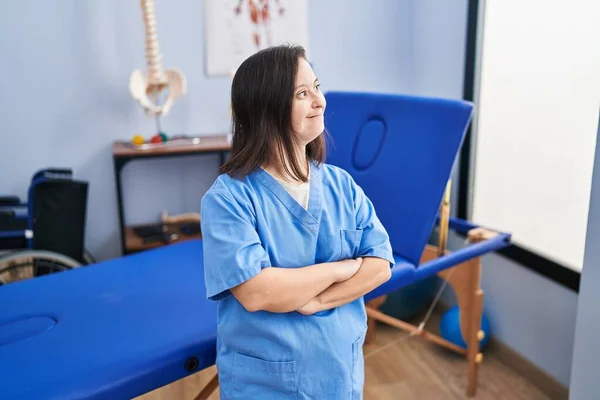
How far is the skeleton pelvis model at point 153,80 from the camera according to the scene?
2324 millimetres

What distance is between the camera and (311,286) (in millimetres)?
1022

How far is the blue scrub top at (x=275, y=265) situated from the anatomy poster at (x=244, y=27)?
5.60 ft

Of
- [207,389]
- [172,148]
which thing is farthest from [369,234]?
[172,148]

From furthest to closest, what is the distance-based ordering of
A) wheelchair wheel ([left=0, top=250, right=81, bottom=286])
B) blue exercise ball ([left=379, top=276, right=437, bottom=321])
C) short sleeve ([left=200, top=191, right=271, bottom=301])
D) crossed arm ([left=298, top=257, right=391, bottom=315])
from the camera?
1. blue exercise ball ([left=379, top=276, right=437, bottom=321])
2. wheelchair wheel ([left=0, top=250, right=81, bottom=286])
3. crossed arm ([left=298, top=257, right=391, bottom=315])
4. short sleeve ([left=200, top=191, right=271, bottom=301])

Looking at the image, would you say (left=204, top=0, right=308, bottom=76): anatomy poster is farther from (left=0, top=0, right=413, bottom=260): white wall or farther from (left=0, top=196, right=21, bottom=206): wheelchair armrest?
(left=0, top=196, right=21, bottom=206): wheelchair armrest

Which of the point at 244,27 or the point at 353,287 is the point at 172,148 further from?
the point at 353,287

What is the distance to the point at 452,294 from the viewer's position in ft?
8.92

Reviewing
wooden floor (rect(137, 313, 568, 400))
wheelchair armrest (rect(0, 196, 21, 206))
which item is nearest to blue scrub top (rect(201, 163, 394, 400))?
wooden floor (rect(137, 313, 568, 400))

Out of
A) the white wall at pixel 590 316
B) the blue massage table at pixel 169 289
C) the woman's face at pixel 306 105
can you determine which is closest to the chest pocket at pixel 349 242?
the woman's face at pixel 306 105

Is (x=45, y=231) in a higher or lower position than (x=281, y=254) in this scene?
lower

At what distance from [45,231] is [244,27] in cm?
133

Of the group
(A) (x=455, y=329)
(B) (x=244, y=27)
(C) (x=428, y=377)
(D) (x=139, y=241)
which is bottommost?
(C) (x=428, y=377)

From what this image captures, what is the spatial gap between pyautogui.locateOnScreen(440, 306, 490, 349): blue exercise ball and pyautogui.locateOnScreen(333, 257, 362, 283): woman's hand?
1.36 metres

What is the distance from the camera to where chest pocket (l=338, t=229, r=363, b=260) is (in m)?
1.12
